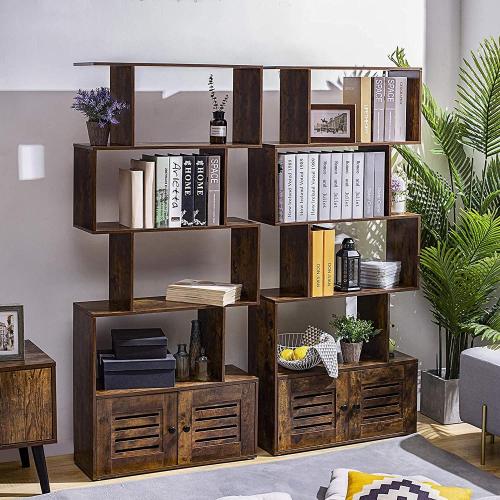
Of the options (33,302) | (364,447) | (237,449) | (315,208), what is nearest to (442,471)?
(364,447)

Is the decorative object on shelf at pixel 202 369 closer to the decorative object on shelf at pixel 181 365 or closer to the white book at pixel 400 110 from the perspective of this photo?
the decorative object on shelf at pixel 181 365

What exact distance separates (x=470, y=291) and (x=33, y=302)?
199 centimetres

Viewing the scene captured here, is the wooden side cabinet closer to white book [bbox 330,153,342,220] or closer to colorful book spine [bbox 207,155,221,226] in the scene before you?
colorful book spine [bbox 207,155,221,226]

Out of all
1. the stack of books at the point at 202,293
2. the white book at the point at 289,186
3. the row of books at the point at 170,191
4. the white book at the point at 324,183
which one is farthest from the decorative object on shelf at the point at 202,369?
the white book at the point at 324,183

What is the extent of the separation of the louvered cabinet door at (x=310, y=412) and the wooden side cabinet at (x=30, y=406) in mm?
1054

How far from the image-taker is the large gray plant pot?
197 inches

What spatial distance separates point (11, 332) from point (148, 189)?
79 cm

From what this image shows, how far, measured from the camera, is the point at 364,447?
15.2ft

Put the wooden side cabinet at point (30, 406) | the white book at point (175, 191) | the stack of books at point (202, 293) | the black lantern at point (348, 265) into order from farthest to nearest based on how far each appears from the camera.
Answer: the black lantern at point (348, 265) < the stack of books at point (202, 293) < the white book at point (175, 191) < the wooden side cabinet at point (30, 406)

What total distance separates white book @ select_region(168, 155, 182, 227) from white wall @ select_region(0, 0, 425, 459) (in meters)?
0.36

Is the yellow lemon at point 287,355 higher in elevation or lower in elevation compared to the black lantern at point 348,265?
lower

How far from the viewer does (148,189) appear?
164 inches

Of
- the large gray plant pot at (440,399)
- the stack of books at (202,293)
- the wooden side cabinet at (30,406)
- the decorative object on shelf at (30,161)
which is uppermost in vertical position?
the decorative object on shelf at (30,161)

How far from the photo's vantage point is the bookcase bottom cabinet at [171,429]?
13.9 feet
